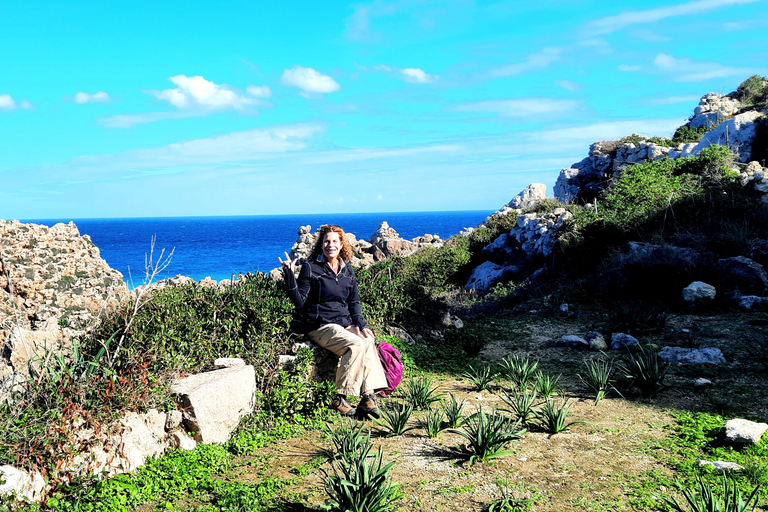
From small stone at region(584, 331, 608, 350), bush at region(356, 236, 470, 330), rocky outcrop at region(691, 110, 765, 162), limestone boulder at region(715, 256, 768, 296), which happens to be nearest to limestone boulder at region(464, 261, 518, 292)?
limestone boulder at region(715, 256, 768, 296)

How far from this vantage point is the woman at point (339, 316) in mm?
5809

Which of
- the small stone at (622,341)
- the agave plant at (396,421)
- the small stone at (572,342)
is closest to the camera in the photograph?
the agave plant at (396,421)

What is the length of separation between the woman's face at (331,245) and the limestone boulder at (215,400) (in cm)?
176

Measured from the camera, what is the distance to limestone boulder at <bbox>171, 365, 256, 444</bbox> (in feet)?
15.6

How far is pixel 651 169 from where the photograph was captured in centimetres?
1698

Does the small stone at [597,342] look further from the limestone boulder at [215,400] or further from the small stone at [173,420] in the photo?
the small stone at [173,420]

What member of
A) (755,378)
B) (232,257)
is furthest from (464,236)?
(232,257)

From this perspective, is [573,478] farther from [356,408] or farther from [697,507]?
[356,408]

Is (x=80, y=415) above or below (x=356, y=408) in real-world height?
above

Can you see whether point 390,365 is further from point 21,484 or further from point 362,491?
point 21,484

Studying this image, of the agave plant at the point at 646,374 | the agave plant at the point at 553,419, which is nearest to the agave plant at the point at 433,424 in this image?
the agave plant at the point at 553,419

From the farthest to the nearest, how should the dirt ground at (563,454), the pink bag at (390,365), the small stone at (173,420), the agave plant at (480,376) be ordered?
the agave plant at (480,376) < the pink bag at (390,365) < the small stone at (173,420) < the dirt ground at (563,454)

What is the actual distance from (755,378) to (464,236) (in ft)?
53.9

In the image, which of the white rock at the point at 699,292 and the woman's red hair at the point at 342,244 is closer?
the woman's red hair at the point at 342,244
